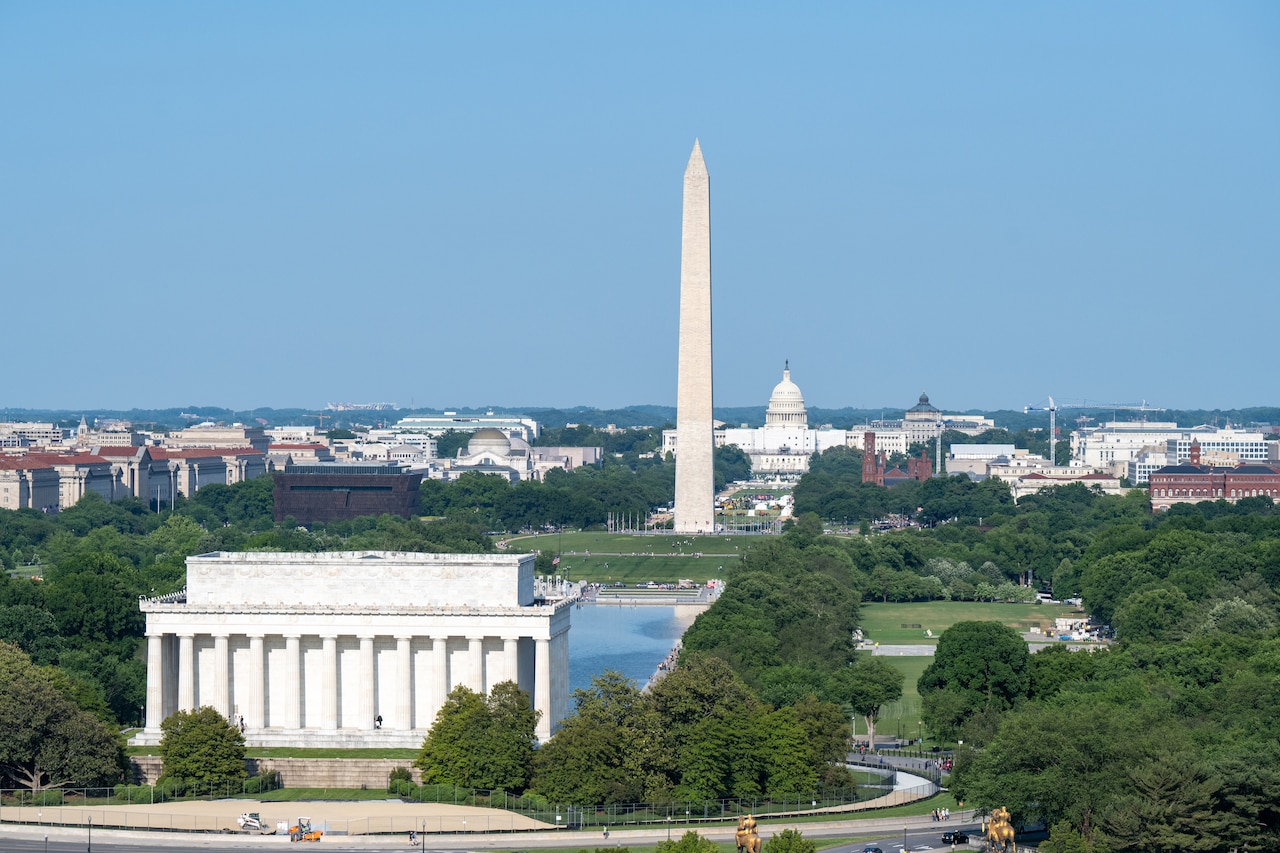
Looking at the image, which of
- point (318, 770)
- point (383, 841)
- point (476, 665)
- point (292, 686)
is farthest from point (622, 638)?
point (383, 841)

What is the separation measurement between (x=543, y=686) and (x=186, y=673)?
1044 cm

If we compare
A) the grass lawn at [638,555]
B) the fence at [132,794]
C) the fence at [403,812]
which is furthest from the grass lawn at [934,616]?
the fence at [132,794]

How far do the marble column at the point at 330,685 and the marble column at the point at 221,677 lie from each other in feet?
9.14

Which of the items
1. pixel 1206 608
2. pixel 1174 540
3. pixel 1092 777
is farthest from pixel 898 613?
pixel 1092 777

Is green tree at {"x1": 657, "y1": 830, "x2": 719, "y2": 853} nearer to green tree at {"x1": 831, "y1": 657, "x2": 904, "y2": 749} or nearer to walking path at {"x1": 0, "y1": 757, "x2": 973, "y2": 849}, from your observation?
walking path at {"x1": 0, "y1": 757, "x2": 973, "y2": 849}

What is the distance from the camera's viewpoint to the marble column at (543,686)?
6900 cm

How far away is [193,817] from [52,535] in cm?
11403

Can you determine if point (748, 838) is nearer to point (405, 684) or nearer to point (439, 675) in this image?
point (439, 675)

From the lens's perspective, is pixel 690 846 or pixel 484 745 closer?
pixel 690 846

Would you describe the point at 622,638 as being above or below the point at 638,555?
below

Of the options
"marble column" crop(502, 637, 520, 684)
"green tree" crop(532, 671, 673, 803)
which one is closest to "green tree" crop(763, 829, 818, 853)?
"green tree" crop(532, 671, 673, 803)

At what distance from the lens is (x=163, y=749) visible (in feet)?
213

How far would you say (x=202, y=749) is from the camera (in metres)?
64.4

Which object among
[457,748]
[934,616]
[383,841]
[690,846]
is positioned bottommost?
[934,616]
